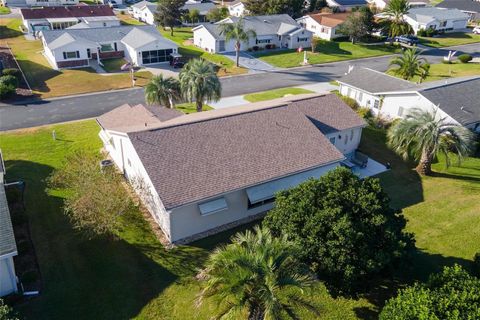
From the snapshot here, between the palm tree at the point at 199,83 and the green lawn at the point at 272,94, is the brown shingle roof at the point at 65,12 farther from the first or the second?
the palm tree at the point at 199,83

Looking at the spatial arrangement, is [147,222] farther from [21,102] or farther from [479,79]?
[479,79]

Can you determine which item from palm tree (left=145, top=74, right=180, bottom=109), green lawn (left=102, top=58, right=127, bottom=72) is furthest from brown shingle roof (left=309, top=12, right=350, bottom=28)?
palm tree (left=145, top=74, right=180, bottom=109)

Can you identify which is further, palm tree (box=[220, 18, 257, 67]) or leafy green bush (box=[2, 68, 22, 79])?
palm tree (box=[220, 18, 257, 67])

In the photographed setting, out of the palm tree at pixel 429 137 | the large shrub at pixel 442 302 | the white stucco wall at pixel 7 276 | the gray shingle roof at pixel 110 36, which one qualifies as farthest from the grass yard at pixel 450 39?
the white stucco wall at pixel 7 276

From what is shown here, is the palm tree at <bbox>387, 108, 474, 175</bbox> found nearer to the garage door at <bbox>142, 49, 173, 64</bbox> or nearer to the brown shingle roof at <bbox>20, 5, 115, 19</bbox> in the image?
the garage door at <bbox>142, 49, 173, 64</bbox>

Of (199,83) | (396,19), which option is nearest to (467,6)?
(396,19)

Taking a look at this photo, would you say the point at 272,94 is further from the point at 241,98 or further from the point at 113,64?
the point at 113,64

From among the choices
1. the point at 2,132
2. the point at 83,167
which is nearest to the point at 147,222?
the point at 83,167
